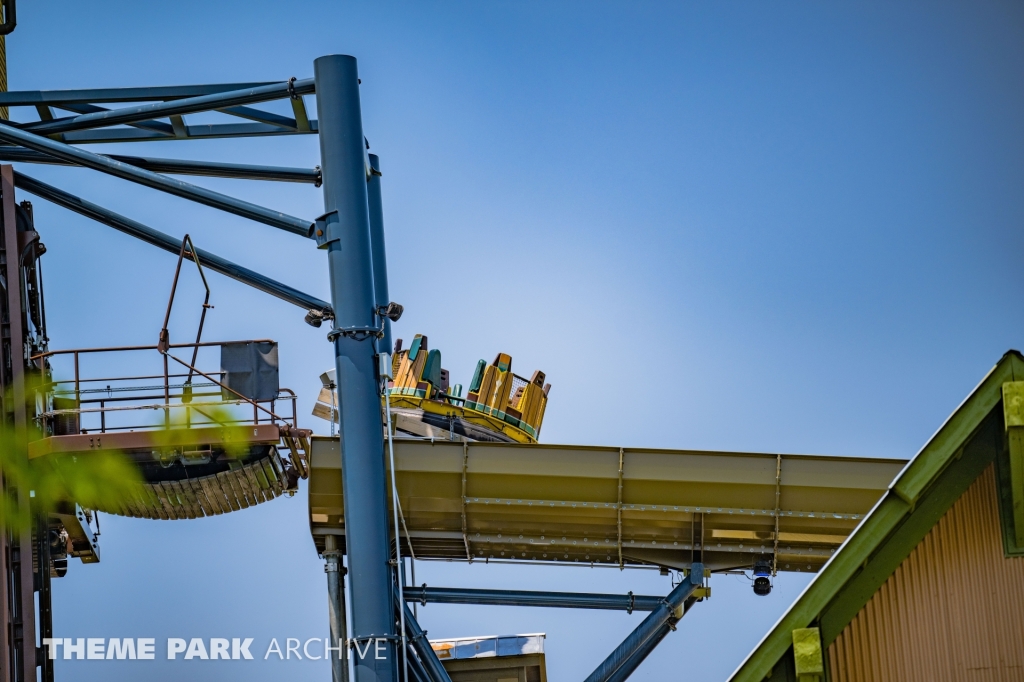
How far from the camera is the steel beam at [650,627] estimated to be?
19.7m

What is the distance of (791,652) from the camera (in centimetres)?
745

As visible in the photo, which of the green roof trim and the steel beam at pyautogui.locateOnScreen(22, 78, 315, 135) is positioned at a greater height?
the steel beam at pyautogui.locateOnScreen(22, 78, 315, 135)

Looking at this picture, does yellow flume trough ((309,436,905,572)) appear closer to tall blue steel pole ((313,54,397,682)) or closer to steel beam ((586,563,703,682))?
steel beam ((586,563,703,682))

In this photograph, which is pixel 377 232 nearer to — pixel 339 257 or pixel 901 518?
pixel 339 257

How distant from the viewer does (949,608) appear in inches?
301

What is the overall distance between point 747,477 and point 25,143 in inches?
465

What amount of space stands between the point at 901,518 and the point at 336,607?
13.2 m

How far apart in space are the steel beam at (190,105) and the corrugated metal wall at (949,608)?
11.5 m

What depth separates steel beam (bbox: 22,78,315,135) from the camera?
16.9 metres

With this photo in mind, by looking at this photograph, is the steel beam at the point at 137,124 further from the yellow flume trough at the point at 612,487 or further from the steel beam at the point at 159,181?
the yellow flume trough at the point at 612,487

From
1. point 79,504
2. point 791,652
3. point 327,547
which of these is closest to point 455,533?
point 327,547

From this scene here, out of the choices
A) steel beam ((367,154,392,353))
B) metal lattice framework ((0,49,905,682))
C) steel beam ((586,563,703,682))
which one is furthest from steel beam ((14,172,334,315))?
steel beam ((586,563,703,682))

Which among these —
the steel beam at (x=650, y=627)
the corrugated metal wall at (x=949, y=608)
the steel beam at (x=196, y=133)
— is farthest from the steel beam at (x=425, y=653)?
the corrugated metal wall at (x=949, y=608)

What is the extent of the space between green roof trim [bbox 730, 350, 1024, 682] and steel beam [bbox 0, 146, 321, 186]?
1126 centimetres
